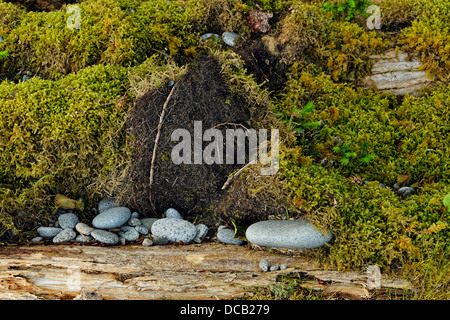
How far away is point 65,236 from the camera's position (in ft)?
12.8

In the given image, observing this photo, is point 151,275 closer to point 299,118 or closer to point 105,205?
point 105,205

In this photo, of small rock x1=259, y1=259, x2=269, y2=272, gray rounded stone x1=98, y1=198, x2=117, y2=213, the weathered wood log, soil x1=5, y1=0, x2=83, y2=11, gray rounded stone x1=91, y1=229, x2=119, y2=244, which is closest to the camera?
small rock x1=259, y1=259, x2=269, y2=272

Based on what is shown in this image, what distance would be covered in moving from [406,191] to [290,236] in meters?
1.60

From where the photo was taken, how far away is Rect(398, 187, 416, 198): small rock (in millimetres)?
4177

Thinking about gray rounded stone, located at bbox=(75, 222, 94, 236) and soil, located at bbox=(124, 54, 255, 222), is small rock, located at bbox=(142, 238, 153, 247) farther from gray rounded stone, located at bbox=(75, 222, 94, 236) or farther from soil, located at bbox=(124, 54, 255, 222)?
gray rounded stone, located at bbox=(75, 222, 94, 236)

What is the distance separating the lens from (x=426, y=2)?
5.52 m

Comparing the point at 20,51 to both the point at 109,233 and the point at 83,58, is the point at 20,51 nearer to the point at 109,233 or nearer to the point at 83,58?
the point at 83,58

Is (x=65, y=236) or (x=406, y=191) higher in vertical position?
(x=406, y=191)

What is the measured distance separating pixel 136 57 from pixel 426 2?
435 cm

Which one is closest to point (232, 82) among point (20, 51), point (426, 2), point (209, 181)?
point (209, 181)

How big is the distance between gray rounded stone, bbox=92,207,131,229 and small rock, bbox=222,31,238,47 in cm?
263

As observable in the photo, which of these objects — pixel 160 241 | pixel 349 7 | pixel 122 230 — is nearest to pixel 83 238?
pixel 122 230

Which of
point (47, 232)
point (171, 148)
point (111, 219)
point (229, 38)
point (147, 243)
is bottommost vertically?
point (147, 243)

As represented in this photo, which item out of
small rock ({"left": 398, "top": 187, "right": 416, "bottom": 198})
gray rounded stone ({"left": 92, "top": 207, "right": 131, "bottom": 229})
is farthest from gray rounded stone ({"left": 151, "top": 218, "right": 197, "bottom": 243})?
small rock ({"left": 398, "top": 187, "right": 416, "bottom": 198})
